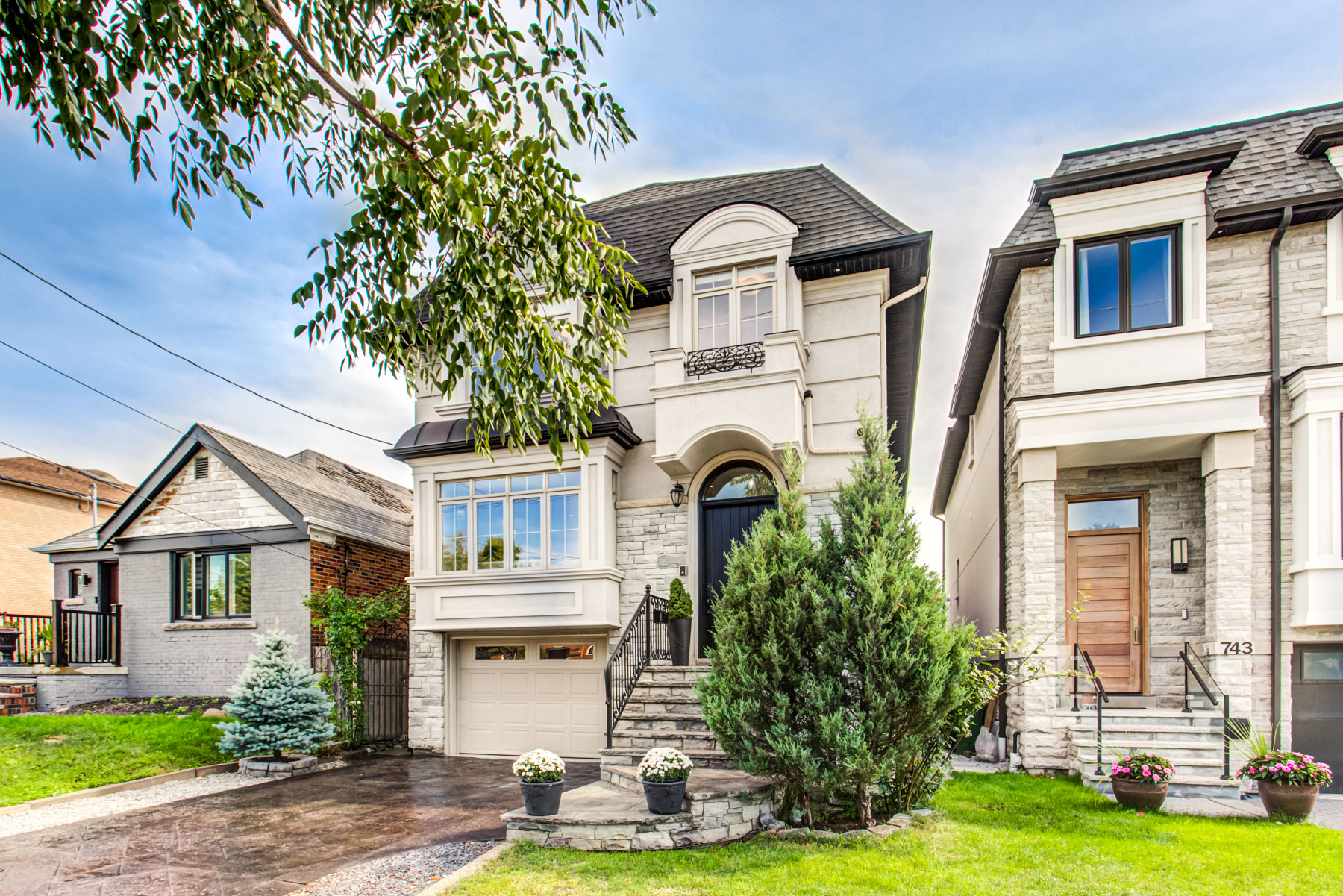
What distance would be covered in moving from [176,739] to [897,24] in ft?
38.9

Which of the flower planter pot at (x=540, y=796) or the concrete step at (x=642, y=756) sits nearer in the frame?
the flower planter pot at (x=540, y=796)

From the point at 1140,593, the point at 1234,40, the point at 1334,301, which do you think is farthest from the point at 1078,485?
the point at 1234,40

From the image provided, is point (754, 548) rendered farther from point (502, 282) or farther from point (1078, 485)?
point (1078, 485)

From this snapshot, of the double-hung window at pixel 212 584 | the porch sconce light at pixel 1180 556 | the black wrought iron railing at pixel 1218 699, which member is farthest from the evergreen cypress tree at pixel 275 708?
the porch sconce light at pixel 1180 556

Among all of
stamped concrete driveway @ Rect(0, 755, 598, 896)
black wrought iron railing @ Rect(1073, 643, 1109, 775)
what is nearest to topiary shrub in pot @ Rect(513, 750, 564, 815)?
stamped concrete driveway @ Rect(0, 755, 598, 896)

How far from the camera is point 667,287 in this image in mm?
11109

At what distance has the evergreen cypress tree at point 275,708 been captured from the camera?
9898 millimetres

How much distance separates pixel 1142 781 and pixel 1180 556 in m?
3.35

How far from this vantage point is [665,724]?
8711mm

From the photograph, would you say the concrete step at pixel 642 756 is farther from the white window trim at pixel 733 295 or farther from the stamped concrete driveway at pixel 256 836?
the white window trim at pixel 733 295

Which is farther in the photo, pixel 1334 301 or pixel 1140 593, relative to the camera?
pixel 1140 593

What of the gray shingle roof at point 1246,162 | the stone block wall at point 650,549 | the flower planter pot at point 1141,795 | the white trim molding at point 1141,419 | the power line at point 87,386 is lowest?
the flower planter pot at point 1141,795

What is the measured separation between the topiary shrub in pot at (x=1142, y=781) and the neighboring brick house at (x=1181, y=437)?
82 cm

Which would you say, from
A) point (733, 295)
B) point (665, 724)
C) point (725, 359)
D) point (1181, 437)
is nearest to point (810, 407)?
point (725, 359)
